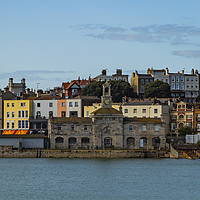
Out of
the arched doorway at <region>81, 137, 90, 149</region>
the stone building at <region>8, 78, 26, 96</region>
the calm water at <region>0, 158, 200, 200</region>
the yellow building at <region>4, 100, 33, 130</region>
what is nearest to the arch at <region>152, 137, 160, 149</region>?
the calm water at <region>0, 158, 200, 200</region>

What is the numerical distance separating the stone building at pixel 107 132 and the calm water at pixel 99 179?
5.75 metres

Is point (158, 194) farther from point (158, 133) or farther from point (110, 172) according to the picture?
point (158, 133)

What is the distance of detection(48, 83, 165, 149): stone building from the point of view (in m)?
90.2

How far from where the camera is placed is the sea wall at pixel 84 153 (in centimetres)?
8719

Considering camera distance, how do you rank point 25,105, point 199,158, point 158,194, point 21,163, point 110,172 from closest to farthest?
1. point 158,194
2. point 110,172
3. point 21,163
4. point 199,158
5. point 25,105

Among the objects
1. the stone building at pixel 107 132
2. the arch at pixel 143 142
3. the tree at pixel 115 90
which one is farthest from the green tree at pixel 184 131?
the tree at pixel 115 90

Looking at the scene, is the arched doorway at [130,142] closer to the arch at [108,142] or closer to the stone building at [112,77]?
the arch at [108,142]

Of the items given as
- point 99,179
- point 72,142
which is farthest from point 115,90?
point 99,179

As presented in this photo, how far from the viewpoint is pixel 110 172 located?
7394 centimetres

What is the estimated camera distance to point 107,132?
9031cm

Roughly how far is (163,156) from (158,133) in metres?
4.05

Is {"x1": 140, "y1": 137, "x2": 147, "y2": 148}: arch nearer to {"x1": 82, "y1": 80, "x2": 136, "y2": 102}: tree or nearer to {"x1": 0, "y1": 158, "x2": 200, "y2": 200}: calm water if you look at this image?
{"x1": 0, "y1": 158, "x2": 200, "y2": 200}: calm water

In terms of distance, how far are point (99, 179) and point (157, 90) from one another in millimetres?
70313

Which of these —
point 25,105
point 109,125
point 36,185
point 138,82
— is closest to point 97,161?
point 109,125
